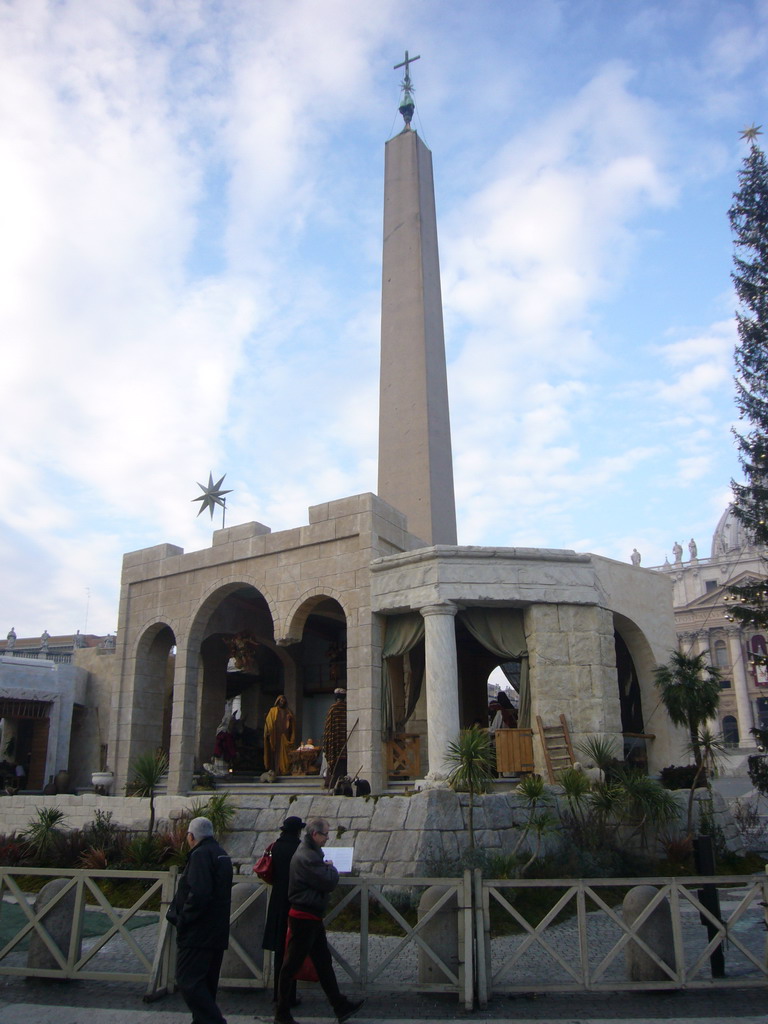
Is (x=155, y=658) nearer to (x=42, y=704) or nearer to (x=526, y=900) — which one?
(x=42, y=704)

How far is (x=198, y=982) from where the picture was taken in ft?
18.8

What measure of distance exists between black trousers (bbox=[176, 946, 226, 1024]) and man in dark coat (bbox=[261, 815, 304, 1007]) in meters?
0.98

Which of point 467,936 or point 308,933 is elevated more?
point 308,933

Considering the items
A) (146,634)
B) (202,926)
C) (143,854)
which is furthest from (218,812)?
(202,926)

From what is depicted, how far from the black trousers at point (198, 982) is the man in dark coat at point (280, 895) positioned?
98cm

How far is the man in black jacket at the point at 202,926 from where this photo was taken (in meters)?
5.71

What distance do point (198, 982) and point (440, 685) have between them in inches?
322

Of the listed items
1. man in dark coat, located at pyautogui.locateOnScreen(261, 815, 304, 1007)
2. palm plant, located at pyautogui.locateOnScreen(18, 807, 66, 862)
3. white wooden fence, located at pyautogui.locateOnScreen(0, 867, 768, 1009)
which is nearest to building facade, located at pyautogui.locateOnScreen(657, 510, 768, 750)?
palm plant, located at pyautogui.locateOnScreen(18, 807, 66, 862)

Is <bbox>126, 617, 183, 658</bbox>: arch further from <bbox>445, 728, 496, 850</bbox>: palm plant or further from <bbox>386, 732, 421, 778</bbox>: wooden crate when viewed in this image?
<bbox>445, 728, 496, 850</bbox>: palm plant

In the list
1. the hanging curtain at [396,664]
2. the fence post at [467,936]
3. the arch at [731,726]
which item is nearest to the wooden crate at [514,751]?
the hanging curtain at [396,664]

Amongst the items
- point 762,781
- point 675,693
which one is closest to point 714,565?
point 762,781

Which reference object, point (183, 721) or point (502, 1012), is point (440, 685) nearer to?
point (183, 721)

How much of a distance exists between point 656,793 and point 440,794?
10.7ft

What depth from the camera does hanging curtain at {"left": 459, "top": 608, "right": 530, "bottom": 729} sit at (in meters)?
14.5
